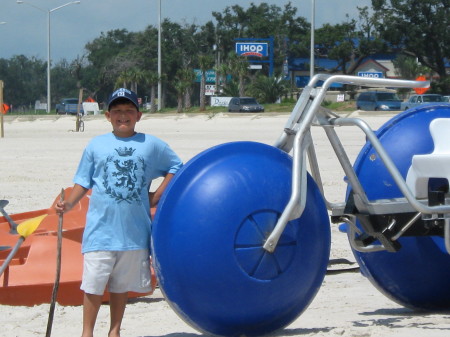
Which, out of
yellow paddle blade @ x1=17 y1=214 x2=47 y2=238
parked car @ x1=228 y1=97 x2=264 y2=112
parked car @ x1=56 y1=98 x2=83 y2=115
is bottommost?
parked car @ x1=56 y1=98 x2=83 y2=115

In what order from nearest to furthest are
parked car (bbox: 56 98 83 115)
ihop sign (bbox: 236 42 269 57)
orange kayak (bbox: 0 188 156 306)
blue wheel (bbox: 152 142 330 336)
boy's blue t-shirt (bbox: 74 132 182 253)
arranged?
1. blue wheel (bbox: 152 142 330 336)
2. boy's blue t-shirt (bbox: 74 132 182 253)
3. orange kayak (bbox: 0 188 156 306)
4. parked car (bbox: 56 98 83 115)
5. ihop sign (bbox: 236 42 269 57)

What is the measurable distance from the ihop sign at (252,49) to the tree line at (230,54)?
1.97 m

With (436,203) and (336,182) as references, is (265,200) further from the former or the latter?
(336,182)

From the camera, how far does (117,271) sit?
482cm

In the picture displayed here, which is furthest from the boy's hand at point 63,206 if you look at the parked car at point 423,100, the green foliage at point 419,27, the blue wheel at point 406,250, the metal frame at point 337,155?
the green foliage at point 419,27

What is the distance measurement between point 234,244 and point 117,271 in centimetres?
68

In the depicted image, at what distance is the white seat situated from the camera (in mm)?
4922

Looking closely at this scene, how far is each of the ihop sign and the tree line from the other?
77.4 inches

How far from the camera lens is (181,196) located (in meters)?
4.55

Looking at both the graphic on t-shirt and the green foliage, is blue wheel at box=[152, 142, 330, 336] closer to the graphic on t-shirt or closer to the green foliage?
the graphic on t-shirt

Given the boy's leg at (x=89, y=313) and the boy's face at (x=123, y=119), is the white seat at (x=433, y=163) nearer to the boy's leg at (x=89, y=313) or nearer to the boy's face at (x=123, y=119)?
the boy's face at (x=123, y=119)

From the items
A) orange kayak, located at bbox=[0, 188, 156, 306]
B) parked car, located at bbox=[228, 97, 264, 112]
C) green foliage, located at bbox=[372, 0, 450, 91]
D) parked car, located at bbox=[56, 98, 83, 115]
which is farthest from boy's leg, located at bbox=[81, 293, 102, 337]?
green foliage, located at bbox=[372, 0, 450, 91]

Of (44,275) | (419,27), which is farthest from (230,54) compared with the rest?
(44,275)

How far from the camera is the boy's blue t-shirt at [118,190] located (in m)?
4.75
